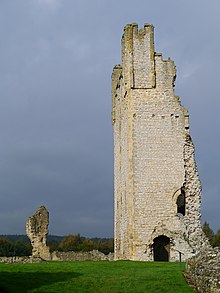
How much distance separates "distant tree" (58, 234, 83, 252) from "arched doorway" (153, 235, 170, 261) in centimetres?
4022

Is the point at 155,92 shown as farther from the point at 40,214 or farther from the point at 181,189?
the point at 40,214

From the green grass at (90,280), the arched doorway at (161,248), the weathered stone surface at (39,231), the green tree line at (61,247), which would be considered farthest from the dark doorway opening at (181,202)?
the green tree line at (61,247)

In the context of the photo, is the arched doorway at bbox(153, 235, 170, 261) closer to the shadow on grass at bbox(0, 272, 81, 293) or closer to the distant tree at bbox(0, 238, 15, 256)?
the shadow on grass at bbox(0, 272, 81, 293)

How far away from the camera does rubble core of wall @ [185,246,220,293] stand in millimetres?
12797

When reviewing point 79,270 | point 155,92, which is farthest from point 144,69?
point 79,270

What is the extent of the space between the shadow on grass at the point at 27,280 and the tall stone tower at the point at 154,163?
8582mm

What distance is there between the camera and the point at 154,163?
984 inches

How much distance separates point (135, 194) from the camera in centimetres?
2459

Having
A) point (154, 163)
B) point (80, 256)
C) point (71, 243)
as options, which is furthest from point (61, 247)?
point (154, 163)

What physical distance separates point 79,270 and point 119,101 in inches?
580

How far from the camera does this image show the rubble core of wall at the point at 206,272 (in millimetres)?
12797

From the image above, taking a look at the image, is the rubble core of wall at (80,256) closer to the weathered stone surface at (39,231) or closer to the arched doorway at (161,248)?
the weathered stone surface at (39,231)

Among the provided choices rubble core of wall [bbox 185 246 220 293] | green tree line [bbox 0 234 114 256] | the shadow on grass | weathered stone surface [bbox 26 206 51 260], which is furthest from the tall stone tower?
green tree line [bbox 0 234 114 256]

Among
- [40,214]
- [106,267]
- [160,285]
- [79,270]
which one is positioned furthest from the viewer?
[40,214]
